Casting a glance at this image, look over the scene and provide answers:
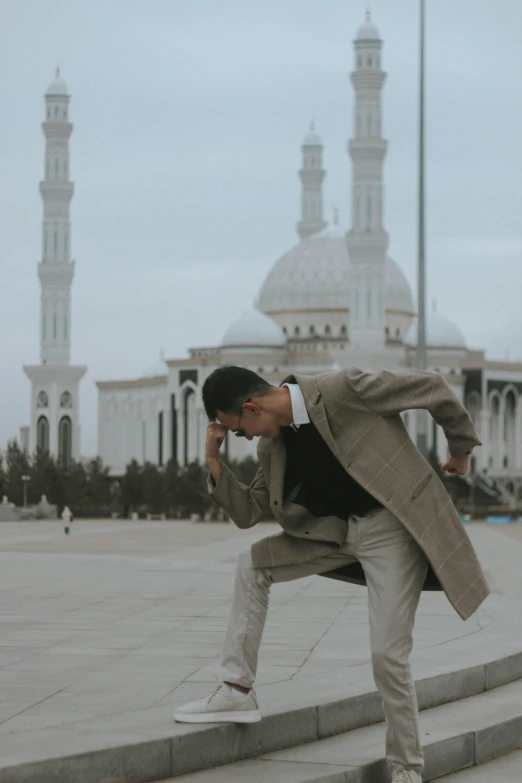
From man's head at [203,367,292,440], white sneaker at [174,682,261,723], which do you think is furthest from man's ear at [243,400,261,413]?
white sneaker at [174,682,261,723]

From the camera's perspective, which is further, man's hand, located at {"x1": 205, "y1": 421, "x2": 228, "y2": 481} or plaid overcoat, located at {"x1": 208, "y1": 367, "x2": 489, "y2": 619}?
man's hand, located at {"x1": 205, "y1": 421, "x2": 228, "y2": 481}

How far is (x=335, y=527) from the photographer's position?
4.52 metres

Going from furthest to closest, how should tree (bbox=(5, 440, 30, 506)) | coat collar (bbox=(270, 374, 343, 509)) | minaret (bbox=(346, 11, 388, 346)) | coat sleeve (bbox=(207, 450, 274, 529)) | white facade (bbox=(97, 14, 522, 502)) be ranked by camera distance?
white facade (bbox=(97, 14, 522, 502)) → minaret (bbox=(346, 11, 388, 346)) → tree (bbox=(5, 440, 30, 506)) → coat sleeve (bbox=(207, 450, 274, 529)) → coat collar (bbox=(270, 374, 343, 509))

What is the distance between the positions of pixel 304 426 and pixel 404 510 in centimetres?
40

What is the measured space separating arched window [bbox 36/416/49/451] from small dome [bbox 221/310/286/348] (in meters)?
8.70

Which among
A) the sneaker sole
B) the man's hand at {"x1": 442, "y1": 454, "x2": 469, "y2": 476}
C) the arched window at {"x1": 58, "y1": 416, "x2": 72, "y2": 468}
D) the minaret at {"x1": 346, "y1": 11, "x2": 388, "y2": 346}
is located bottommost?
the arched window at {"x1": 58, "y1": 416, "x2": 72, "y2": 468}

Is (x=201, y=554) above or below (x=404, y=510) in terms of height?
below

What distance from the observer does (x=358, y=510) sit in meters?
4.51

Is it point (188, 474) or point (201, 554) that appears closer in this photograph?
point (201, 554)

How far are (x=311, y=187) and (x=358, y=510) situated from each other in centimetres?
7205

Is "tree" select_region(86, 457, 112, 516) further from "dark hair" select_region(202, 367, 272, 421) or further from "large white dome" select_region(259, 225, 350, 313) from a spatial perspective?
"dark hair" select_region(202, 367, 272, 421)

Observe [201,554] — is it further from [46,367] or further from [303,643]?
[46,367]

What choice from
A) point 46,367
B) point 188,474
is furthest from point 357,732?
point 46,367

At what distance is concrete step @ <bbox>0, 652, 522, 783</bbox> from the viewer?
4.24 metres
